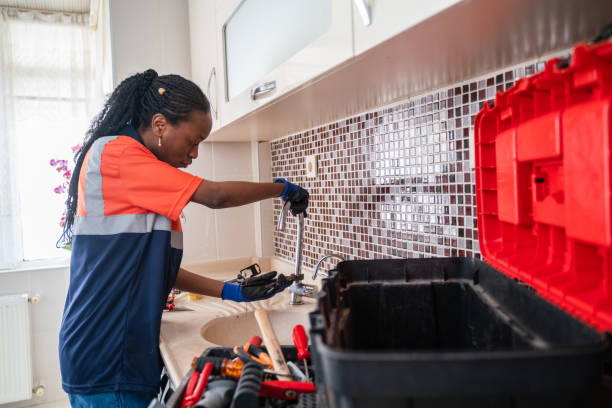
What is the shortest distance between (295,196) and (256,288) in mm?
314

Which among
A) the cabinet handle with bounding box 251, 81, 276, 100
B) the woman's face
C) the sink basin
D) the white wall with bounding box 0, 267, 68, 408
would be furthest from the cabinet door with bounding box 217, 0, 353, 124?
the white wall with bounding box 0, 267, 68, 408

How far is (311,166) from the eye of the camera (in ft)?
5.89

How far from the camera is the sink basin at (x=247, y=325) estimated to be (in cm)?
146

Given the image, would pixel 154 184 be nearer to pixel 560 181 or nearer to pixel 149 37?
pixel 560 181

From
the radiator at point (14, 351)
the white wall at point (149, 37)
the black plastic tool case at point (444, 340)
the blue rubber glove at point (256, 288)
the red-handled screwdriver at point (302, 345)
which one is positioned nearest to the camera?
the black plastic tool case at point (444, 340)

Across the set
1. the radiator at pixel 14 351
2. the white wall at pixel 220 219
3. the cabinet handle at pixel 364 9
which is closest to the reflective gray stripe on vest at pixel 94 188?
the cabinet handle at pixel 364 9

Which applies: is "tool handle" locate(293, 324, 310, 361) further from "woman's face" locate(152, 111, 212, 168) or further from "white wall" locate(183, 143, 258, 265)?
"white wall" locate(183, 143, 258, 265)

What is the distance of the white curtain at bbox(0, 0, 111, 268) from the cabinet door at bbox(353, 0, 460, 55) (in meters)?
2.49

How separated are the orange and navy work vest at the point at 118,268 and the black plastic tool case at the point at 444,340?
1.89 ft

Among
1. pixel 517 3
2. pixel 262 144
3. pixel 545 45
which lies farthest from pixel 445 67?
pixel 262 144

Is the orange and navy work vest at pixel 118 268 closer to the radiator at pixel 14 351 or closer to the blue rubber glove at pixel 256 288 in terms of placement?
the blue rubber glove at pixel 256 288

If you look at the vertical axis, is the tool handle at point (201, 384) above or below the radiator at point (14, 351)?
above

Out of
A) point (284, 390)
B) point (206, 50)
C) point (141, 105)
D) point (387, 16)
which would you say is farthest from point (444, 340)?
point (206, 50)

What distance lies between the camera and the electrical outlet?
177 centimetres
